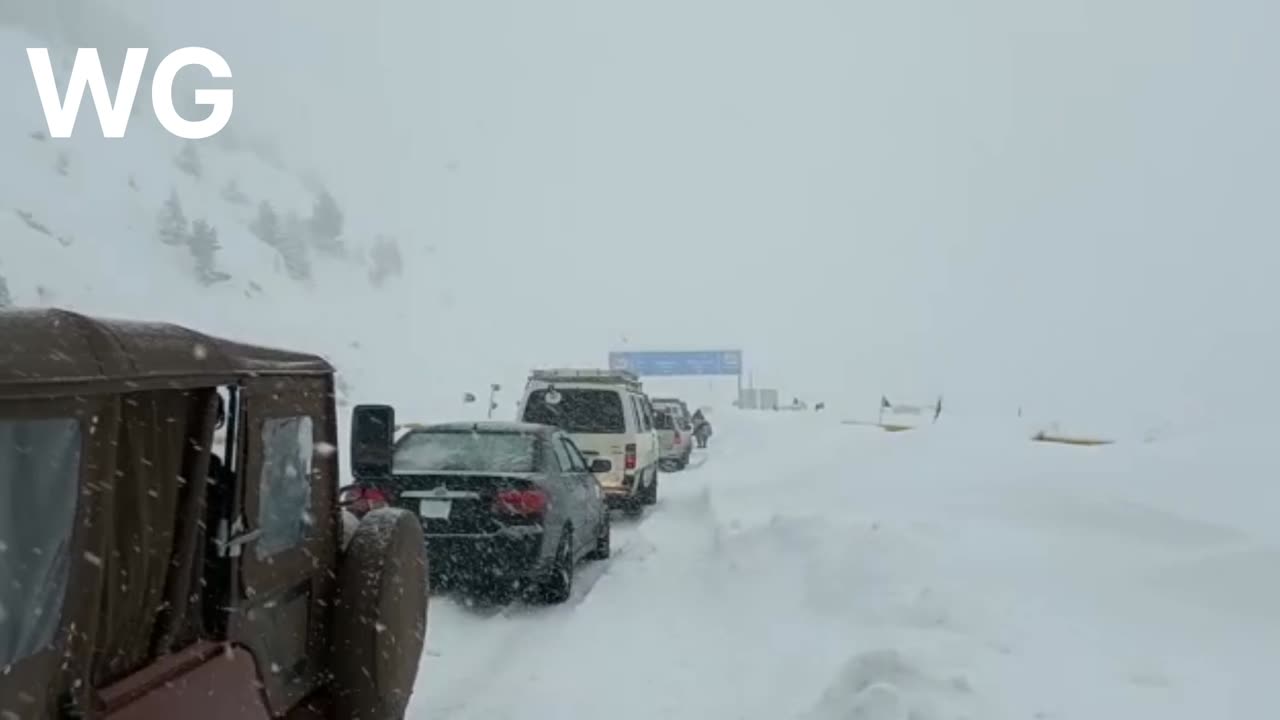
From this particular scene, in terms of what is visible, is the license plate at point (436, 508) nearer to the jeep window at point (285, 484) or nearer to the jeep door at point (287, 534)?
the jeep door at point (287, 534)

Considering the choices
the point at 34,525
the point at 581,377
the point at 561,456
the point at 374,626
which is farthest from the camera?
the point at 581,377

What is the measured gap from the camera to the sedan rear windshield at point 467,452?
1005 centimetres

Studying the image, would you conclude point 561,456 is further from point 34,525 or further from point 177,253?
point 177,253

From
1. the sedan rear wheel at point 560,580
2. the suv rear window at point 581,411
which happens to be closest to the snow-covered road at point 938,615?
the sedan rear wheel at point 560,580

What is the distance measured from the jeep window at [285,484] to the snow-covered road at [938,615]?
2.95 metres

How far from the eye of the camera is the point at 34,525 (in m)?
2.38

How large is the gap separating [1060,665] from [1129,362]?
355ft

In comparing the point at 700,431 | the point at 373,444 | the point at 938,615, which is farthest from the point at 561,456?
the point at 700,431

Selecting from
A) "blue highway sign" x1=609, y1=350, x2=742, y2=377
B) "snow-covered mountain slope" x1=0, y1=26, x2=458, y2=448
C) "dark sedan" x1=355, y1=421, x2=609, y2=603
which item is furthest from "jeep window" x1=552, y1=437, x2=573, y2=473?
"blue highway sign" x1=609, y1=350, x2=742, y2=377

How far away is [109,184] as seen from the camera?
325ft

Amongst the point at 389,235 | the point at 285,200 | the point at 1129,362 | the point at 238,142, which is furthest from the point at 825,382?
the point at 238,142

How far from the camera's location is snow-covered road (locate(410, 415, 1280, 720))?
6387 mm

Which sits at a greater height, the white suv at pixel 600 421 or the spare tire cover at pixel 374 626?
the spare tire cover at pixel 374 626

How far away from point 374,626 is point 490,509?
5163 mm
